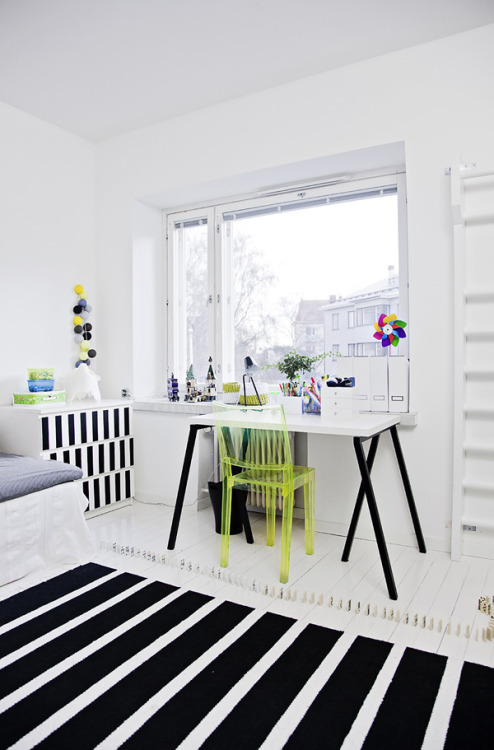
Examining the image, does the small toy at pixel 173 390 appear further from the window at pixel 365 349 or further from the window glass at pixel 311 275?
the window at pixel 365 349

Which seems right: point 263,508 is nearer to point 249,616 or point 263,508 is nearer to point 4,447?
point 249,616

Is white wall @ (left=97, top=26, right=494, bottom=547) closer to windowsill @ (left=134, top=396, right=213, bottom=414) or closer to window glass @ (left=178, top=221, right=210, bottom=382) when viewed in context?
window glass @ (left=178, top=221, right=210, bottom=382)

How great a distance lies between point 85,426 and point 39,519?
912mm

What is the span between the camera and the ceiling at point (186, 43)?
2.55 m

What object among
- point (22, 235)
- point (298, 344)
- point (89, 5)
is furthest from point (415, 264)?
point (22, 235)

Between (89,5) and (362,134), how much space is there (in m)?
1.52

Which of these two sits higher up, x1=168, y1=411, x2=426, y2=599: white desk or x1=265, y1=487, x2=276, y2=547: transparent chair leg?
x1=168, y1=411, x2=426, y2=599: white desk

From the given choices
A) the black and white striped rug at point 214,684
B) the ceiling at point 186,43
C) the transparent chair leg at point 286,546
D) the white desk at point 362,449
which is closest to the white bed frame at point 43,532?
the black and white striped rug at point 214,684

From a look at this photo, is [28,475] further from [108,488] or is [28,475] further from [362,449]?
[362,449]

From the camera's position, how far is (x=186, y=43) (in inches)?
112

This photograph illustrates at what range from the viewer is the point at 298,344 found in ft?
12.0

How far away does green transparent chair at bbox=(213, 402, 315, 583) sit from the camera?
245 cm

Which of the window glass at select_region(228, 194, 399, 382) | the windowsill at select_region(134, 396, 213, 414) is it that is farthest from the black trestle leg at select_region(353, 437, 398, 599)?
the windowsill at select_region(134, 396, 213, 414)

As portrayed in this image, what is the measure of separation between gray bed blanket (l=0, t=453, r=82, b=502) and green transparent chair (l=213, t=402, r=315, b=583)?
823mm
